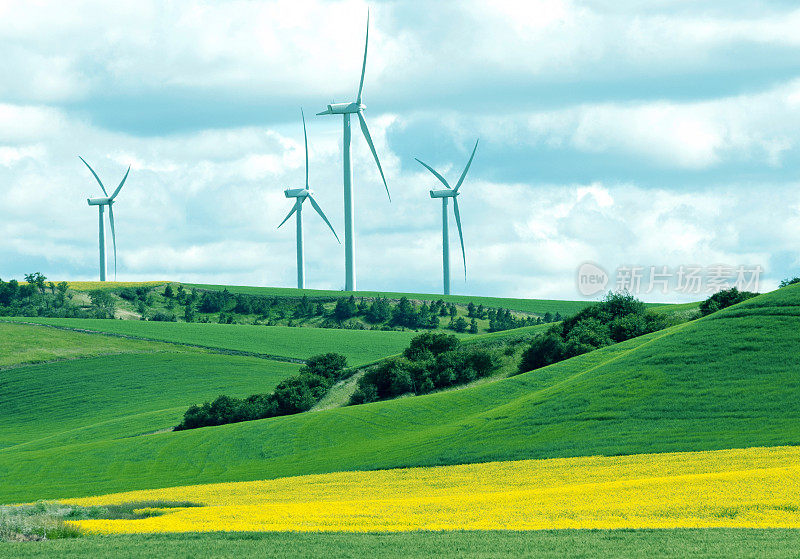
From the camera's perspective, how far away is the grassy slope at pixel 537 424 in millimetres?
56094

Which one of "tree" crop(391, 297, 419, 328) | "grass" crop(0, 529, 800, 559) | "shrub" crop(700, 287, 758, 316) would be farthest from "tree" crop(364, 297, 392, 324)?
"grass" crop(0, 529, 800, 559)

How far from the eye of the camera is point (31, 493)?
6022 centimetres

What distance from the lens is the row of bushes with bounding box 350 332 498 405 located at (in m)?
89.0

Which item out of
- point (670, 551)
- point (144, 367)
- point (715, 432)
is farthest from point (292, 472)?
point (144, 367)

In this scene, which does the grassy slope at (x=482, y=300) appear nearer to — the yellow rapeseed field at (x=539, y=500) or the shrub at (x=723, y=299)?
the shrub at (x=723, y=299)

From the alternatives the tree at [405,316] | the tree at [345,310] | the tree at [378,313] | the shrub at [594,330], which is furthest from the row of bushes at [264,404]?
the tree at [345,310]

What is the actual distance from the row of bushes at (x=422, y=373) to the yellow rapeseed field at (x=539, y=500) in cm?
3789

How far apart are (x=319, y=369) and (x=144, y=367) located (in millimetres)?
29657

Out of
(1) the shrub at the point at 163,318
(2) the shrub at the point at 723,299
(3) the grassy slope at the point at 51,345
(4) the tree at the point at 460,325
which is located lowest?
(3) the grassy slope at the point at 51,345

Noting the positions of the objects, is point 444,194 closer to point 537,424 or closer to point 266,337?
point 266,337

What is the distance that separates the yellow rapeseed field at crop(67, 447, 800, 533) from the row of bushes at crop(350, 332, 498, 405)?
37892 mm

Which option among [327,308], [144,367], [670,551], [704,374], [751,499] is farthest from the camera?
[327,308]

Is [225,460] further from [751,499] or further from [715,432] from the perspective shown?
[751,499]

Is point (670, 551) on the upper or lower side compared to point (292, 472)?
upper
